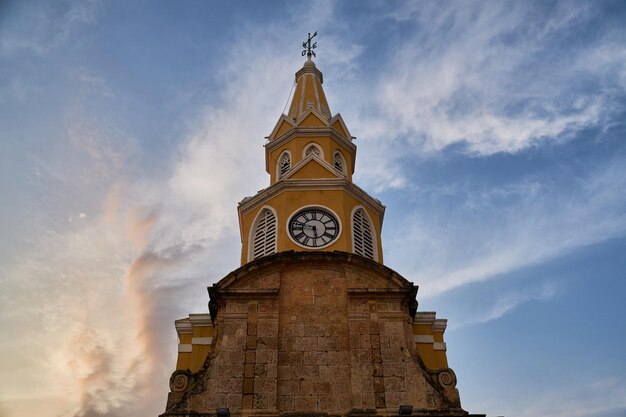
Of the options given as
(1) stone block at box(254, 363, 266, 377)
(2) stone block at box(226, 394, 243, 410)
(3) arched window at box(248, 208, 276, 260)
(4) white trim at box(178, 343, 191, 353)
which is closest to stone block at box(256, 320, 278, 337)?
(1) stone block at box(254, 363, 266, 377)

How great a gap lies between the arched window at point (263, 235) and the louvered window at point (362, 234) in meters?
3.25

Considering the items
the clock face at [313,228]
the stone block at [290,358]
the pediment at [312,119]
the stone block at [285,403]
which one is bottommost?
the stone block at [285,403]

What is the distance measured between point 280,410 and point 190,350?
523cm

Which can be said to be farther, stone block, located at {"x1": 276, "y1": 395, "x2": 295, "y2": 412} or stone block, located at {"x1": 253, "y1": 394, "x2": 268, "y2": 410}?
stone block, located at {"x1": 276, "y1": 395, "x2": 295, "y2": 412}

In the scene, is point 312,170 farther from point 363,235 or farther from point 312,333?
point 312,333

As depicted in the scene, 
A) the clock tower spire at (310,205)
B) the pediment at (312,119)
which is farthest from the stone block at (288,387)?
the pediment at (312,119)

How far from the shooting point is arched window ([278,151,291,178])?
97.2 ft

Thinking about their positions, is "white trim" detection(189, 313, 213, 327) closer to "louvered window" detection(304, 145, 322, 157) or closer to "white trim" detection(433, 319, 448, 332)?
"white trim" detection(433, 319, 448, 332)

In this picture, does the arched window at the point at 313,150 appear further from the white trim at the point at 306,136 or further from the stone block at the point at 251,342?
the stone block at the point at 251,342

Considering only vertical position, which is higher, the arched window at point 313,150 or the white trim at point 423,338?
the arched window at point 313,150

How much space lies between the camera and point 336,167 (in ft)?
97.7

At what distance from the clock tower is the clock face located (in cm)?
4

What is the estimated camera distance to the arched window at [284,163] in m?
29.6

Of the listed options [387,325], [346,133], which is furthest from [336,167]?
[387,325]
